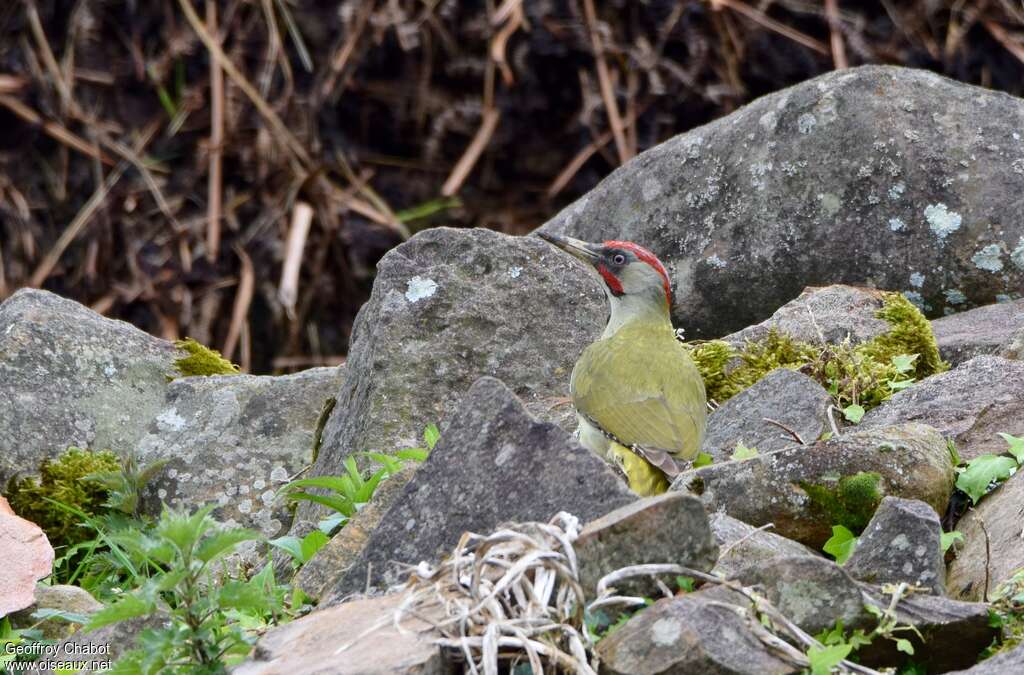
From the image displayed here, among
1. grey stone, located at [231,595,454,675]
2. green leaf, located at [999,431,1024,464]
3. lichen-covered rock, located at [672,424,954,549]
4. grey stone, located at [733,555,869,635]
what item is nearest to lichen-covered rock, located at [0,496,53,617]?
grey stone, located at [231,595,454,675]

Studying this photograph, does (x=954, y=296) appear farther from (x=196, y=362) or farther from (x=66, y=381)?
(x=66, y=381)

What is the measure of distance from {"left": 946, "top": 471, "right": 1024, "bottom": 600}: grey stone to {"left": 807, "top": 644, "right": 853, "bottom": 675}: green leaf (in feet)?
3.12

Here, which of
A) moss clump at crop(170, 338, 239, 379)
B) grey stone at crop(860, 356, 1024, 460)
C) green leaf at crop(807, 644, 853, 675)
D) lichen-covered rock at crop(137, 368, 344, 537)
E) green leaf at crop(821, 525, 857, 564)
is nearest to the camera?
green leaf at crop(807, 644, 853, 675)

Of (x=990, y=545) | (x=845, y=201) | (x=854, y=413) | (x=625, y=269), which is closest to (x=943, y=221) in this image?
(x=845, y=201)

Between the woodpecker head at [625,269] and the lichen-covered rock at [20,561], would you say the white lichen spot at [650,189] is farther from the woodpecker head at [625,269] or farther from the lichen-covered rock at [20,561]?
the lichen-covered rock at [20,561]

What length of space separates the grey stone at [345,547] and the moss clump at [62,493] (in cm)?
151

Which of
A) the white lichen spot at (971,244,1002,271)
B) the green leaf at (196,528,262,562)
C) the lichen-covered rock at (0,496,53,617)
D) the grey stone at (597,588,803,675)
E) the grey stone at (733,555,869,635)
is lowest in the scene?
the white lichen spot at (971,244,1002,271)

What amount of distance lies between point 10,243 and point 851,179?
5.46 m

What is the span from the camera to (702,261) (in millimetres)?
7305

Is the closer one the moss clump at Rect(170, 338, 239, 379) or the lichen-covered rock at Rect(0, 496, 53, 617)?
the lichen-covered rock at Rect(0, 496, 53, 617)

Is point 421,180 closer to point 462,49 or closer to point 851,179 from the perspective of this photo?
point 462,49

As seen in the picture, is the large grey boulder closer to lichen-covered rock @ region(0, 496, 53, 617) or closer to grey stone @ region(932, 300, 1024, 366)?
grey stone @ region(932, 300, 1024, 366)

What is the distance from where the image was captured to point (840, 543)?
4.58 metres

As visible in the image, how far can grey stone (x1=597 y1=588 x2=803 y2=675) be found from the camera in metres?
3.33
